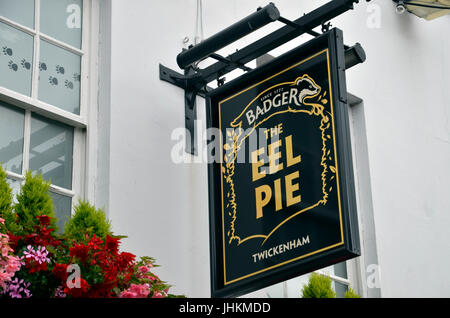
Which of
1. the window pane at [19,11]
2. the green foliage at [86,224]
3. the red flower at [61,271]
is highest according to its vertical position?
the window pane at [19,11]

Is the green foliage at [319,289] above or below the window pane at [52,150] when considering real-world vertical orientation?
below

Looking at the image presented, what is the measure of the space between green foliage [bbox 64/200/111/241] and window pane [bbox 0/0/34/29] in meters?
1.86

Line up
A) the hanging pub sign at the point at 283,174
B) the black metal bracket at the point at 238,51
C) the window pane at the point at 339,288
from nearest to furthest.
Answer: the hanging pub sign at the point at 283,174
the black metal bracket at the point at 238,51
the window pane at the point at 339,288

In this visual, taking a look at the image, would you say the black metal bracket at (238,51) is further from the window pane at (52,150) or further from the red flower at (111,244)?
the red flower at (111,244)

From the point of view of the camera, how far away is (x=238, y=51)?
7098 millimetres

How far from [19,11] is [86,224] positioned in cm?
206

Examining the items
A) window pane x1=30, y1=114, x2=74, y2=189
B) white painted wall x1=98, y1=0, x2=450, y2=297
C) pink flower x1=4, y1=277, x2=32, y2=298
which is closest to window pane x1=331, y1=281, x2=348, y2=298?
white painted wall x1=98, y1=0, x2=450, y2=297

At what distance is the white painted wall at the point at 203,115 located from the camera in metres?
6.85

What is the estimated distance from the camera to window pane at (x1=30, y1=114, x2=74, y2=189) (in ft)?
21.4

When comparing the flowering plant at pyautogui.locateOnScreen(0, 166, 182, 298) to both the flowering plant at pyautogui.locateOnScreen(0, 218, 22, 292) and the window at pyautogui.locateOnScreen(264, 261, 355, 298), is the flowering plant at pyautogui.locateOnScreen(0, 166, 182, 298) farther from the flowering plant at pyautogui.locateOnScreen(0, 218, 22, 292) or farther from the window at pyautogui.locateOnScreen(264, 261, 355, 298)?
the window at pyautogui.locateOnScreen(264, 261, 355, 298)

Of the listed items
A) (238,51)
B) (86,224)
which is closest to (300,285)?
(238,51)

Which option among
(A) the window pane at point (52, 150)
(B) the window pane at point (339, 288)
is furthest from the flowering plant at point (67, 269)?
(B) the window pane at point (339, 288)

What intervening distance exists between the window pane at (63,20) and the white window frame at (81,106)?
0.05 meters
